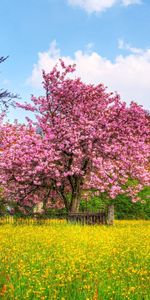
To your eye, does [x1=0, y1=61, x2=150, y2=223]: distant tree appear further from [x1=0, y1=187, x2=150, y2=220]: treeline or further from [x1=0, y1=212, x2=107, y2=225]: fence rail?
[x1=0, y1=187, x2=150, y2=220]: treeline

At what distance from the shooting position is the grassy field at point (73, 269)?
8266 mm

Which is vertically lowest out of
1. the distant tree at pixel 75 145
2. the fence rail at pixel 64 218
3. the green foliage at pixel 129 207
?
the fence rail at pixel 64 218

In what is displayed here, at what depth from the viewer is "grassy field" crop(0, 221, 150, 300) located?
8.27 meters

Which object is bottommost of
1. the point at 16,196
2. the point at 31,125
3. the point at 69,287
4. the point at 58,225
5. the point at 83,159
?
the point at 69,287

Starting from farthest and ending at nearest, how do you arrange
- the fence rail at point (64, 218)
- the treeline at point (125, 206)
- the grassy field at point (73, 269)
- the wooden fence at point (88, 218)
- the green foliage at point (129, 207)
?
the green foliage at point (129, 207), the treeline at point (125, 206), the wooden fence at point (88, 218), the fence rail at point (64, 218), the grassy field at point (73, 269)

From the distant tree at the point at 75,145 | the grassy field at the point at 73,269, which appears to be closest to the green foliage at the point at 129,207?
the distant tree at the point at 75,145

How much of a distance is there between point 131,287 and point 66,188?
20009mm

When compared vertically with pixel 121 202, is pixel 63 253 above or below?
below

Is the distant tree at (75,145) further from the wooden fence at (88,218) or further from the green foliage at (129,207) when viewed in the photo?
the green foliage at (129,207)

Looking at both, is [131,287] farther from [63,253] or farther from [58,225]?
[58,225]

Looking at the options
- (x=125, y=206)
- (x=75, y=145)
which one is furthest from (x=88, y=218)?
(x=125, y=206)

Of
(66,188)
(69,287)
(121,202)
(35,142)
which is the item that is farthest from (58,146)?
(69,287)

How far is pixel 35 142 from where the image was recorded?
85.1 ft

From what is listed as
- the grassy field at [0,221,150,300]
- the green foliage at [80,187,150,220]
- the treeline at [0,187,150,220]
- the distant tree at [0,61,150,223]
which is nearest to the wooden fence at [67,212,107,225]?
the distant tree at [0,61,150,223]
